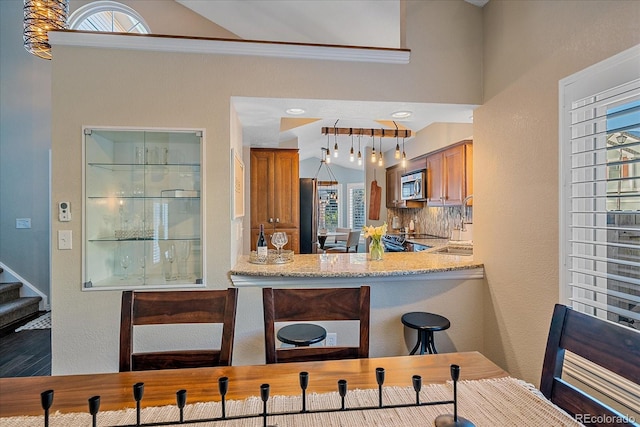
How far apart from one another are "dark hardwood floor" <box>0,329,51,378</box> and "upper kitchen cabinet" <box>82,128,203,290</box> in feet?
4.48

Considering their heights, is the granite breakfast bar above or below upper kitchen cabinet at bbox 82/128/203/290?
below

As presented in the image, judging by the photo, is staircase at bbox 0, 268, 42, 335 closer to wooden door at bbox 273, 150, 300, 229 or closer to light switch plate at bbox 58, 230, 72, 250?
light switch plate at bbox 58, 230, 72, 250

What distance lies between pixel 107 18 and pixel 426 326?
4.89m

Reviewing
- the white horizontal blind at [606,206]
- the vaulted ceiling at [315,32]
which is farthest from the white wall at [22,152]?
the white horizontal blind at [606,206]

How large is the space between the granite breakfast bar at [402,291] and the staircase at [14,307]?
10.5 ft

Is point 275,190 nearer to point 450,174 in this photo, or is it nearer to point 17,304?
point 450,174

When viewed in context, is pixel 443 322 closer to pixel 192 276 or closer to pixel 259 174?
pixel 192 276

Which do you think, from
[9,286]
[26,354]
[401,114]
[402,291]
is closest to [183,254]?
[402,291]

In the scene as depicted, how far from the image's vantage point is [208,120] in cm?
214

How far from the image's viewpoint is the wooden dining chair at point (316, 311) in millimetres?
1318

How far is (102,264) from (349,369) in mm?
1933

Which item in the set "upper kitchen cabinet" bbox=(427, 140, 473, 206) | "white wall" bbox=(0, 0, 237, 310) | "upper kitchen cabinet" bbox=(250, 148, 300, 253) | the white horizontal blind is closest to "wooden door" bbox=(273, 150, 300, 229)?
"upper kitchen cabinet" bbox=(250, 148, 300, 253)

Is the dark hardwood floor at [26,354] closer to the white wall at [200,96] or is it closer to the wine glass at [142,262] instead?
the white wall at [200,96]

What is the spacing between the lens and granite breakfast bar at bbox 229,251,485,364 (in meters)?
2.21
